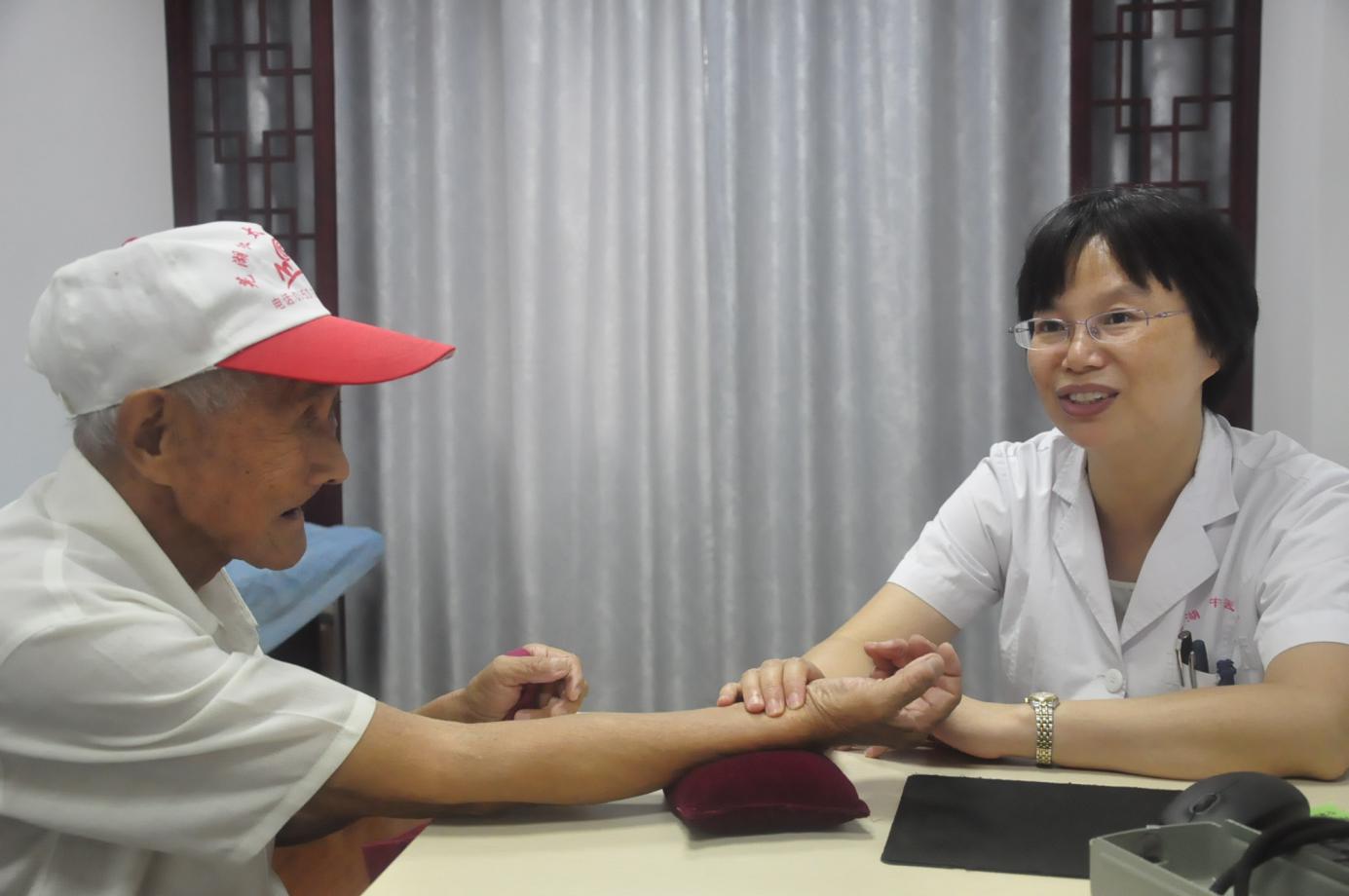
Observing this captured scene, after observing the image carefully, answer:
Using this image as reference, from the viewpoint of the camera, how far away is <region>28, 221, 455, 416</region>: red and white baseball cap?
3.42 ft

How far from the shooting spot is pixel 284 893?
1.18 metres

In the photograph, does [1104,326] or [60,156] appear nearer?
[1104,326]

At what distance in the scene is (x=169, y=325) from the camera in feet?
3.43

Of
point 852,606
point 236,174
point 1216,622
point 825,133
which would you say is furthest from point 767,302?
point 1216,622

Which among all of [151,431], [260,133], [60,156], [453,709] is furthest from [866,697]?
[260,133]

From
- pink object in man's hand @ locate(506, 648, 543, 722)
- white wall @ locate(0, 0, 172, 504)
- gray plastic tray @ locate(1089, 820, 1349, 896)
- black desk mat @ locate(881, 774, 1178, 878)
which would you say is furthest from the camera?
white wall @ locate(0, 0, 172, 504)

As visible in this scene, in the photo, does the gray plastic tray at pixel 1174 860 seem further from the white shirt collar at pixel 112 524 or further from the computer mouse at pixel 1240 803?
the white shirt collar at pixel 112 524

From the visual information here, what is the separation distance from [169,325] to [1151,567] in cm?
133

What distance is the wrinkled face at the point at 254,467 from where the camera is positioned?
110 centimetres

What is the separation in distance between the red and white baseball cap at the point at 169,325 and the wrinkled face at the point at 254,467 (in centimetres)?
5

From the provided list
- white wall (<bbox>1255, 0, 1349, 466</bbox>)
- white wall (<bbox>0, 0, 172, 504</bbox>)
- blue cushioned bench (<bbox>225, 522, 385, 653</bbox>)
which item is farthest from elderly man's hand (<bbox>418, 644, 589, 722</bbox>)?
white wall (<bbox>1255, 0, 1349, 466</bbox>)

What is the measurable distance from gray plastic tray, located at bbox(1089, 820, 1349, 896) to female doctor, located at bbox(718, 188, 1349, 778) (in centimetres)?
50

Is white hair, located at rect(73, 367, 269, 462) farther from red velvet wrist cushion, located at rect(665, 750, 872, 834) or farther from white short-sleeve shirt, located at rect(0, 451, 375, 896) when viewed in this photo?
red velvet wrist cushion, located at rect(665, 750, 872, 834)

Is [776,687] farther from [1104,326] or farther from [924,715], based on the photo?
[1104,326]
